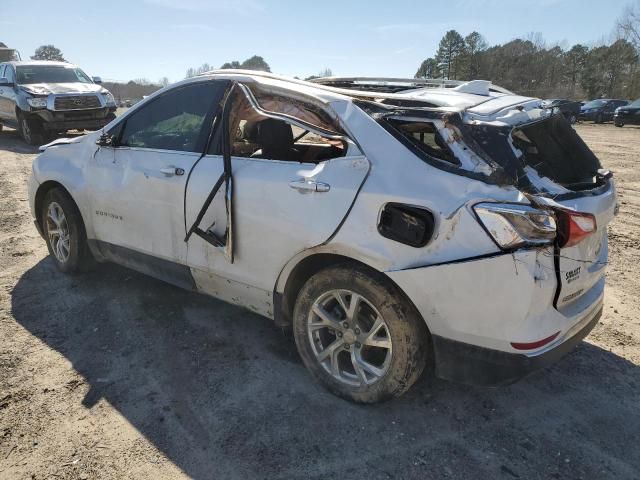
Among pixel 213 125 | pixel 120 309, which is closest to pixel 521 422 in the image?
pixel 213 125

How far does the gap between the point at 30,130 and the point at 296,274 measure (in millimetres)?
12842

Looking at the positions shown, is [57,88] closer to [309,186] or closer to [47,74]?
[47,74]

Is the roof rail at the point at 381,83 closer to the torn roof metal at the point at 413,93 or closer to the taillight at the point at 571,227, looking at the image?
the torn roof metal at the point at 413,93

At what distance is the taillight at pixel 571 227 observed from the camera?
2225 mm

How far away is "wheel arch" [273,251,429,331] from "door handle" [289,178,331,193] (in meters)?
0.34

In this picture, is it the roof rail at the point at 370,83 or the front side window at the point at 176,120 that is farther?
the front side window at the point at 176,120

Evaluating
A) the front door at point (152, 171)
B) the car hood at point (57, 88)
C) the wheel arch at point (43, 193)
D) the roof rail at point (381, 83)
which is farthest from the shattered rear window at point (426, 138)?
the car hood at point (57, 88)

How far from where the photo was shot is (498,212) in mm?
2158

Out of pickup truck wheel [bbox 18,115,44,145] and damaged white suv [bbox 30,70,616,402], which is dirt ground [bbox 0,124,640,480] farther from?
pickup truck wheel [bbox 18,115,44,145]

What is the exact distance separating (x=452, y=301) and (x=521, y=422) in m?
0.94

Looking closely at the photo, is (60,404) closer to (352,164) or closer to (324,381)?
(324,381)

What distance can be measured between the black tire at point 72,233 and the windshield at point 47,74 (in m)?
10.6

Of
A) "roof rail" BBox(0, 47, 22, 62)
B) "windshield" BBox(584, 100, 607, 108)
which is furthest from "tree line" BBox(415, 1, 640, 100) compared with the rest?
"roof rail" BBox(0, 47, 22, 62)

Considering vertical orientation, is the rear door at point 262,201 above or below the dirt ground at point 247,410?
above
